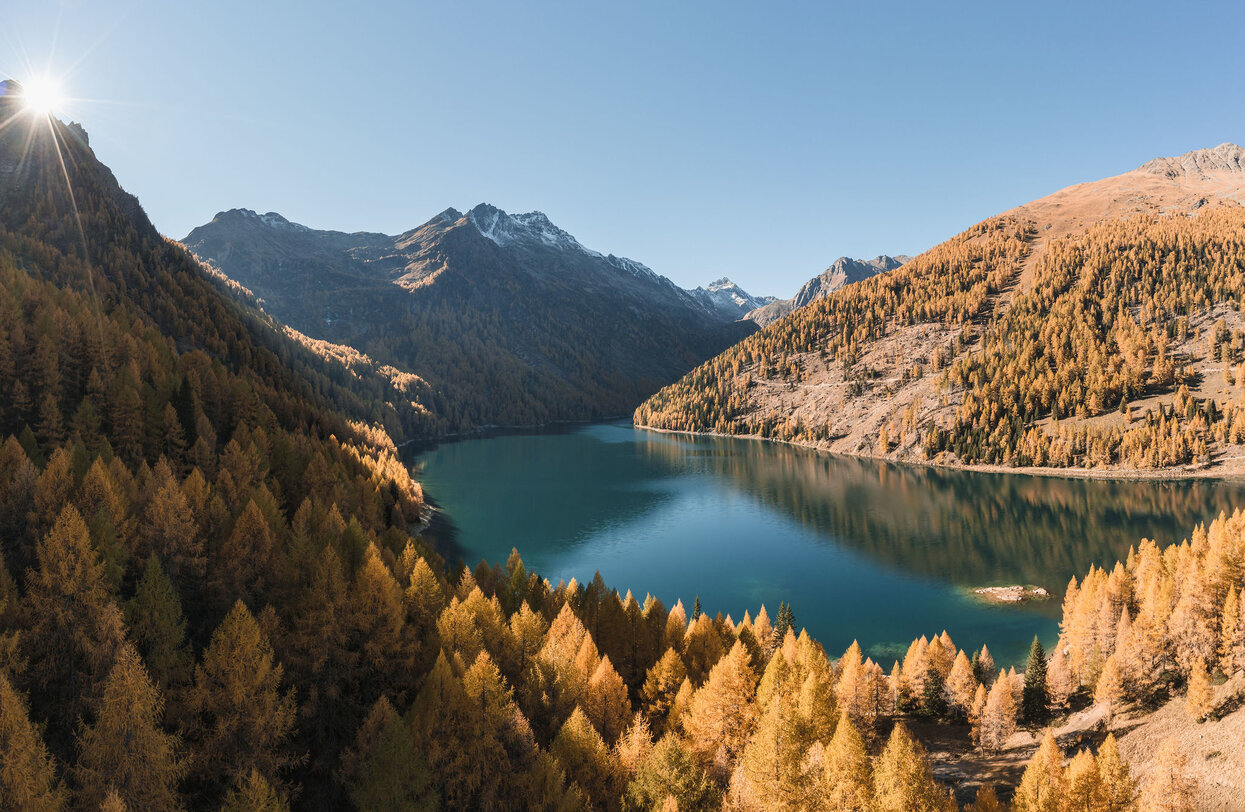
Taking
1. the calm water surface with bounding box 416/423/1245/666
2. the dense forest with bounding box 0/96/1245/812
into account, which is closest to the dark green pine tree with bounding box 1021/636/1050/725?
the dense forest with bounding box 0/96/1245/812

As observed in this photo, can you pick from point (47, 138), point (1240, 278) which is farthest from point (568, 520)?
point (1240, 278)

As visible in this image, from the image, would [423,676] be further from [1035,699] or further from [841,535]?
[841,535]

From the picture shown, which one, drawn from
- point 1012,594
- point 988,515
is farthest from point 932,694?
point 988,515

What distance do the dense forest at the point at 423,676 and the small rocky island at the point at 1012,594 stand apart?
49.2 feet

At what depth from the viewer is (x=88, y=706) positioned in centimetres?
3475

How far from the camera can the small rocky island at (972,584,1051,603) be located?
78750mm

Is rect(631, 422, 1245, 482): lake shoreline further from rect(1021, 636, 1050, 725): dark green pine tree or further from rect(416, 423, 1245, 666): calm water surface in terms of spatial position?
rect(1021, 636, 1050, 725): dark green pine tree

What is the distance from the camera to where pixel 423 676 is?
44.8 meters

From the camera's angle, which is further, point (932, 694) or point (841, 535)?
point (841, 535)

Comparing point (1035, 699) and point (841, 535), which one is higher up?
point (841, 535)

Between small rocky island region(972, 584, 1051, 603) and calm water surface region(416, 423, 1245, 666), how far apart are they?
5.81 feet

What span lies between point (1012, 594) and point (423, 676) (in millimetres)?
77027

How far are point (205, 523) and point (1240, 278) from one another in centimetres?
28966

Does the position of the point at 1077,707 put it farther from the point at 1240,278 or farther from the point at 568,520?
the point at 1240,278
